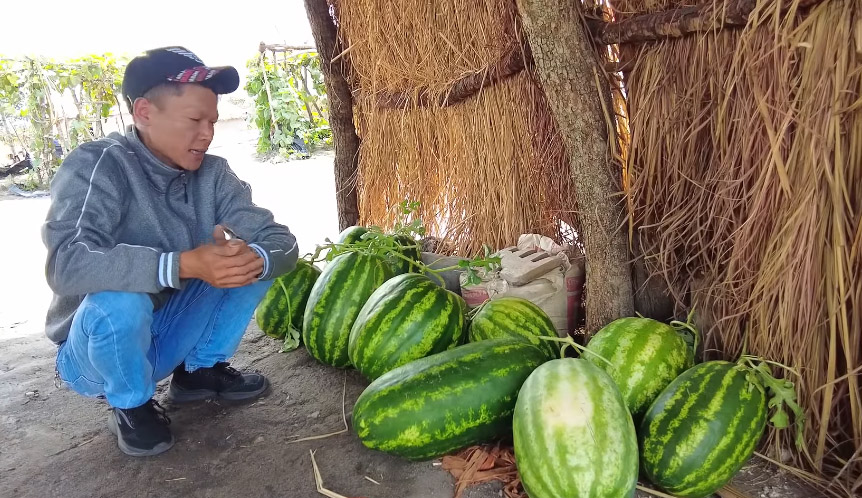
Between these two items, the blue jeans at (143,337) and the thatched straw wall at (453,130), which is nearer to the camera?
the blue jeans at (143,337)

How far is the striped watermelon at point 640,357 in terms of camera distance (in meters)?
1.95

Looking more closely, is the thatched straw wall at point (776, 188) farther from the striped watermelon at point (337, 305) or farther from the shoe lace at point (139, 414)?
the shoe lace at point (139, 414)

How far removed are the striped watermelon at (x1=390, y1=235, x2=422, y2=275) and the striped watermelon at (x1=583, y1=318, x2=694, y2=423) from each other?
122 centimetres

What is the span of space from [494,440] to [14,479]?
1.71 metres

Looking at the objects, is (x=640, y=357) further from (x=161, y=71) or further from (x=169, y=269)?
(x=161, y=71)

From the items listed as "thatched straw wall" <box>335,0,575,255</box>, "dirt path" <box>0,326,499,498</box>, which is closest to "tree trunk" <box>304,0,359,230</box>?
"thatched straw wall" <box>335,0,575,255</box>

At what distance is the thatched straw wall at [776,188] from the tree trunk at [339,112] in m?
2.41

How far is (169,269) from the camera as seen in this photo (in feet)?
6.62

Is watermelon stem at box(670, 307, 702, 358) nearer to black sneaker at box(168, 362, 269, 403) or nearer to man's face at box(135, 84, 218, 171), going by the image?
black sneaker at box(168, 362, 269, 403)

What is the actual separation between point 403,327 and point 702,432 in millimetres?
1121

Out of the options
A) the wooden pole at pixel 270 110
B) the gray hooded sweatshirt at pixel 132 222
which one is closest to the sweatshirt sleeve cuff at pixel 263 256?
the gray hooded sweatshirt at pixel 132 222

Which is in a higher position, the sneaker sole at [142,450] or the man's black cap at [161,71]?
the man's black cap at [161,71]

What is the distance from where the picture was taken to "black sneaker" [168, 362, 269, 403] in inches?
101

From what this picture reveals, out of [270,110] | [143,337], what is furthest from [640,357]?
[270,110]
